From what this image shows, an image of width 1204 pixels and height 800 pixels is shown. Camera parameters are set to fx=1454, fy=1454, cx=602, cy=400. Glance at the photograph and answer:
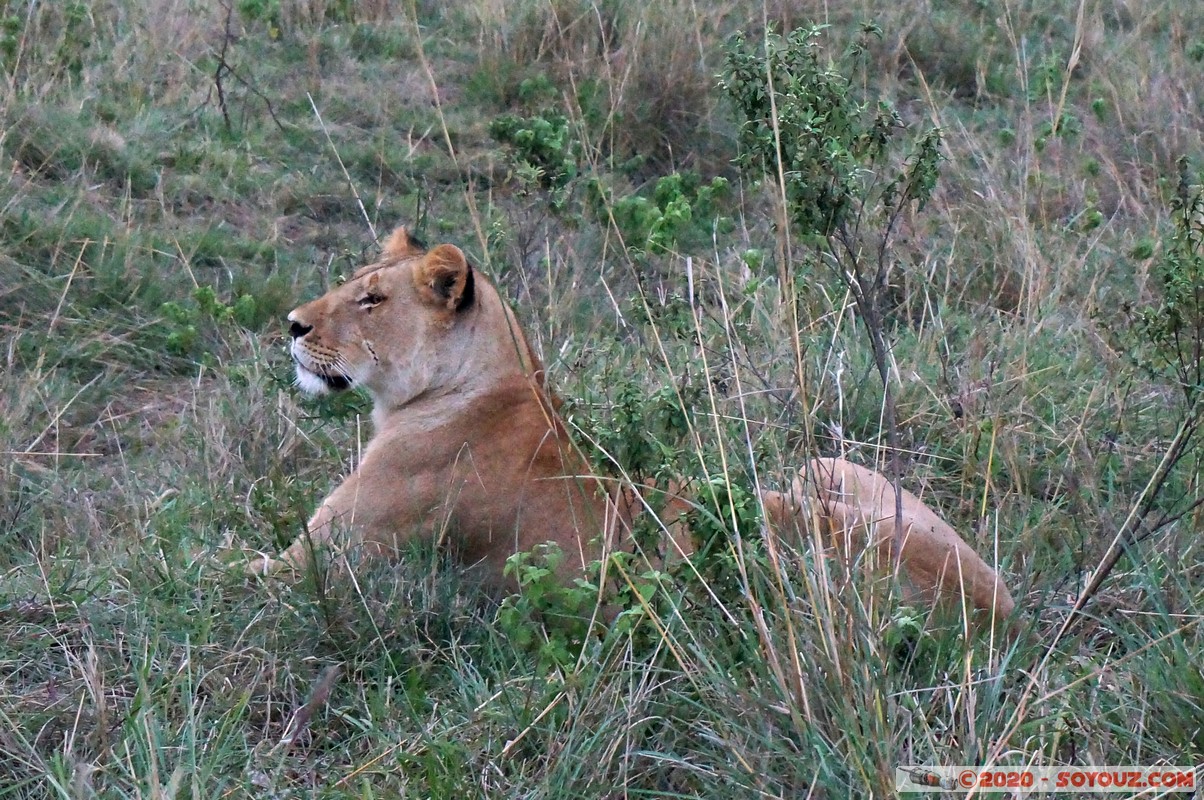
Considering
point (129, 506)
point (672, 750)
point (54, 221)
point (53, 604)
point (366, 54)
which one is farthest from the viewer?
point (366, 54)

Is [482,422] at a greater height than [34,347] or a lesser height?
greater

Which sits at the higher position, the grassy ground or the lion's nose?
the lion's nose

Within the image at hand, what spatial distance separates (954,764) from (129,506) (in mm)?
2616

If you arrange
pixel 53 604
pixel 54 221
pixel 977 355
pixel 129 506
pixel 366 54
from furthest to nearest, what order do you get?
1. pixel 366 54
2. pixel 54 221
3. pixel 977 355
4. pixel 129 506
5. pixel 53 604

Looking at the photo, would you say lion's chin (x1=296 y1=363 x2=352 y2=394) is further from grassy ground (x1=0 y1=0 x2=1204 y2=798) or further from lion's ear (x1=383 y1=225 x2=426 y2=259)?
lion's ear (x1=383 y1=225 x2=426 y2=259)

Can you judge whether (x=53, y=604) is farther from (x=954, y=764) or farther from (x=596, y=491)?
(x=954, y=764)

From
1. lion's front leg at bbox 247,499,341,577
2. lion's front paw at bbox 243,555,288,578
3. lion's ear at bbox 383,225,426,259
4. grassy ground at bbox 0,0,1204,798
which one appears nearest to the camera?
grassy ground at bbox 0,0,1204,798

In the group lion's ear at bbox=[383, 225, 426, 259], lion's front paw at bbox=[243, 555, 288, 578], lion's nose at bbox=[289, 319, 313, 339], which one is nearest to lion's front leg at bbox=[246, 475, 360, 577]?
lion's front paw at bbox=[243, 555, 288, 578]

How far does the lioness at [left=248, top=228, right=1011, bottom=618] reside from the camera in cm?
352

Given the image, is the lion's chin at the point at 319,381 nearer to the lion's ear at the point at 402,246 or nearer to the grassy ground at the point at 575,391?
the grassy ground at the point at 575,391

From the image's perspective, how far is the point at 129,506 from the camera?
4281mm

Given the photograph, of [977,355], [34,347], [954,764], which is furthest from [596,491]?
[34,347]

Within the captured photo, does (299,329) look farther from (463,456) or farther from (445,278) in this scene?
(463,456)

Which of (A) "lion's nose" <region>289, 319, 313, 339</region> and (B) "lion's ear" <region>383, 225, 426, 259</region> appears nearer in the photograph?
(A) "lion's nose" <region>289, 319, 313, 339</region>
